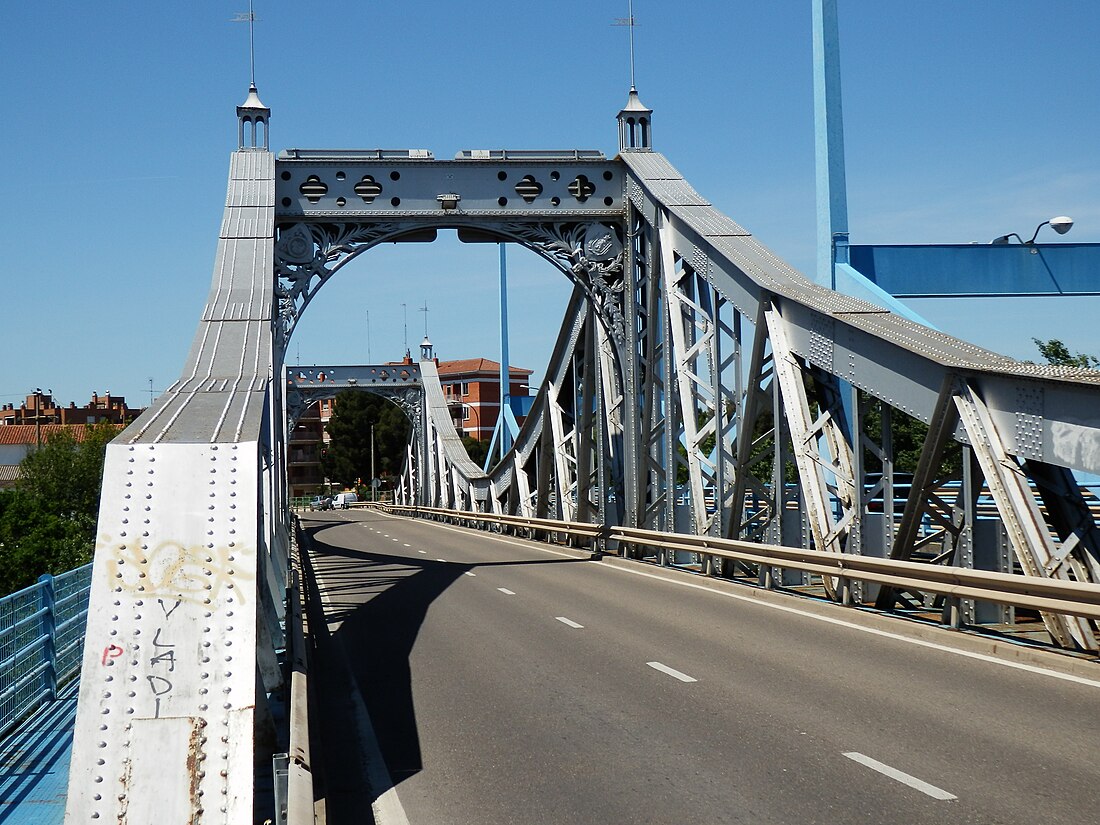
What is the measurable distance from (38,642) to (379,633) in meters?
4.72

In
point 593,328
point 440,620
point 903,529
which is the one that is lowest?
point 440,620

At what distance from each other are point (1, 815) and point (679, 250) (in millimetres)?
15864

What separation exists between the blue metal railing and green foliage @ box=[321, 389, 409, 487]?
117690 mm

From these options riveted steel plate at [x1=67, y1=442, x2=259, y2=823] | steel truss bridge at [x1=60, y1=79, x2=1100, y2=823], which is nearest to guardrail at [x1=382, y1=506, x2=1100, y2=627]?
steel truss bridge at [x1=60, y1=79, x2=1100, y2=823]

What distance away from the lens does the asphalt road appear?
6.82 metres

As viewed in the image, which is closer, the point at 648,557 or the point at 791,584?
the point at 791,584

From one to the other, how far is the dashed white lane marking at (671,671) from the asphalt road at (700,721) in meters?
0.03

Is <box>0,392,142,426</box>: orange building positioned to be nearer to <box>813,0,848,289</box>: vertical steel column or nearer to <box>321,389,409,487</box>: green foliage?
<box>321,389,409,487</box>: green foliage

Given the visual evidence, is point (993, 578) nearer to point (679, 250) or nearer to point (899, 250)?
point (679, 250)

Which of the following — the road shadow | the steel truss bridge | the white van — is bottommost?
the white van

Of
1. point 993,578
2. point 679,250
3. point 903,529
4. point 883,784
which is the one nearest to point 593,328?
point 679,250

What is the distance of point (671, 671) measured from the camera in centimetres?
1109

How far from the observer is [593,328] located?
2758 cm

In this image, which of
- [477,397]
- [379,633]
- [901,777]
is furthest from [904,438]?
[477,397]
